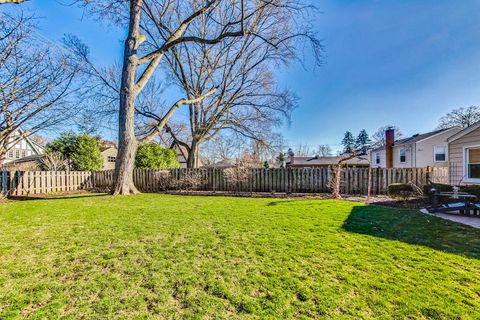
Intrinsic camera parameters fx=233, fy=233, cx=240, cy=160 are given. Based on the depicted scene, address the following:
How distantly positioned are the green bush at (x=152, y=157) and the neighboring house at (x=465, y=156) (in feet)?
59.6

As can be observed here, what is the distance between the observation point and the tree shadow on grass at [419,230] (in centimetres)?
370

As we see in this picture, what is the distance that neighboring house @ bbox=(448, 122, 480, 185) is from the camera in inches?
323

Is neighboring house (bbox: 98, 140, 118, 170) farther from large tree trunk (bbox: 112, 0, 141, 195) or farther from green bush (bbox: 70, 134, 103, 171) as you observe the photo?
large tree trunk (bbox: 112, 0, 141, 195)

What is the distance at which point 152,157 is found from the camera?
61.8ft

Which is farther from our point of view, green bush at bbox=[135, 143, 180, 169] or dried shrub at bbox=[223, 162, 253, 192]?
green bush at bbox=[135, 143, 180, 169]

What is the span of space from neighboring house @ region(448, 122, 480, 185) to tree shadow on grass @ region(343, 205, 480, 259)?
444 centimetres

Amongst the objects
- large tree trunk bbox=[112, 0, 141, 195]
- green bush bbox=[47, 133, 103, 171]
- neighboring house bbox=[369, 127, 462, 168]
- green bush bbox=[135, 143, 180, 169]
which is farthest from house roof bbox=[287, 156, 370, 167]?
large tree trunk bbox=[112, 0, 141, 195]

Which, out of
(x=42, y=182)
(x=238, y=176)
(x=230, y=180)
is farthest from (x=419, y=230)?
(x=42, y=182)

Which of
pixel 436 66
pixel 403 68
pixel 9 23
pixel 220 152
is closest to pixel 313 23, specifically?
pixel 403 68

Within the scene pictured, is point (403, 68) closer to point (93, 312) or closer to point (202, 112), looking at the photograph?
point (202, 112)

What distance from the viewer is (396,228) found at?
466 centimetres

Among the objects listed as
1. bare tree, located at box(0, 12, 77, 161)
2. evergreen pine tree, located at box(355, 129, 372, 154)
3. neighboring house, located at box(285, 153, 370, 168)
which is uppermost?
evergreen pine tree, located at box(355, 129, 372, 154)

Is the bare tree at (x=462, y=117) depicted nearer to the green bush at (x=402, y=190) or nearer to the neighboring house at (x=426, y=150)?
the neighboring house at (x=426, y=150)

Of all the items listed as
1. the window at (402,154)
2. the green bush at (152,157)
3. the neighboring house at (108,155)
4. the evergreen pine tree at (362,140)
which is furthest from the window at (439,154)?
the evergreen pine tree at (362,140)
